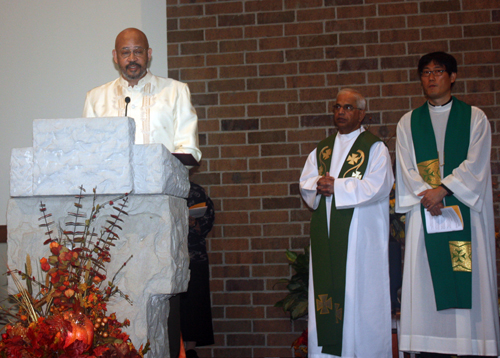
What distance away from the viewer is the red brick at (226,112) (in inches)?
186

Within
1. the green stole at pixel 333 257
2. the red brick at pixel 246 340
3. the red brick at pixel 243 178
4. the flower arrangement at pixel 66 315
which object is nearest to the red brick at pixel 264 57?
the red brick at pixel 243 178

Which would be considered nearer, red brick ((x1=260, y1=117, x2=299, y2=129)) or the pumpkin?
the pumpkin

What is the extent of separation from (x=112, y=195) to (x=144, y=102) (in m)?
0.99

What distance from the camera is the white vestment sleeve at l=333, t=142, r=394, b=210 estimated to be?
345 cm

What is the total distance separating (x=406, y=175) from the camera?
3.41 meters

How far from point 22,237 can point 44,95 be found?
2.51 meters

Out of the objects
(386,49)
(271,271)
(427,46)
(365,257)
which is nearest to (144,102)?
(365,257)

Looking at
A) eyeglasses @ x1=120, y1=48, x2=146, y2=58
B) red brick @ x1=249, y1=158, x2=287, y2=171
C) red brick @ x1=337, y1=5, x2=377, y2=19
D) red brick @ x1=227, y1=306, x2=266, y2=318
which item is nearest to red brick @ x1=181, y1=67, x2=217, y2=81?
red brick @ x1=249, y1=158, x2=287, y2=171

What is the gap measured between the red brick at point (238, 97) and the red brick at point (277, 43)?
0.44 metres

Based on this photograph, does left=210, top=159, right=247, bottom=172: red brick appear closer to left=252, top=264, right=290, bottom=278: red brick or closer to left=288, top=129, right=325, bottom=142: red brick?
left=288, top=129, right=325, bottom=142: red brick

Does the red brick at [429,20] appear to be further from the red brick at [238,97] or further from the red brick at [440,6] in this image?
the red brick at [238,97]

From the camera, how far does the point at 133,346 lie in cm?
195

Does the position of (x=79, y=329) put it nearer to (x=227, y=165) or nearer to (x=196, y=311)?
(x=196, y=311)

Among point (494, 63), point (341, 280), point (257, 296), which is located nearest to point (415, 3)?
point (494, 63)
